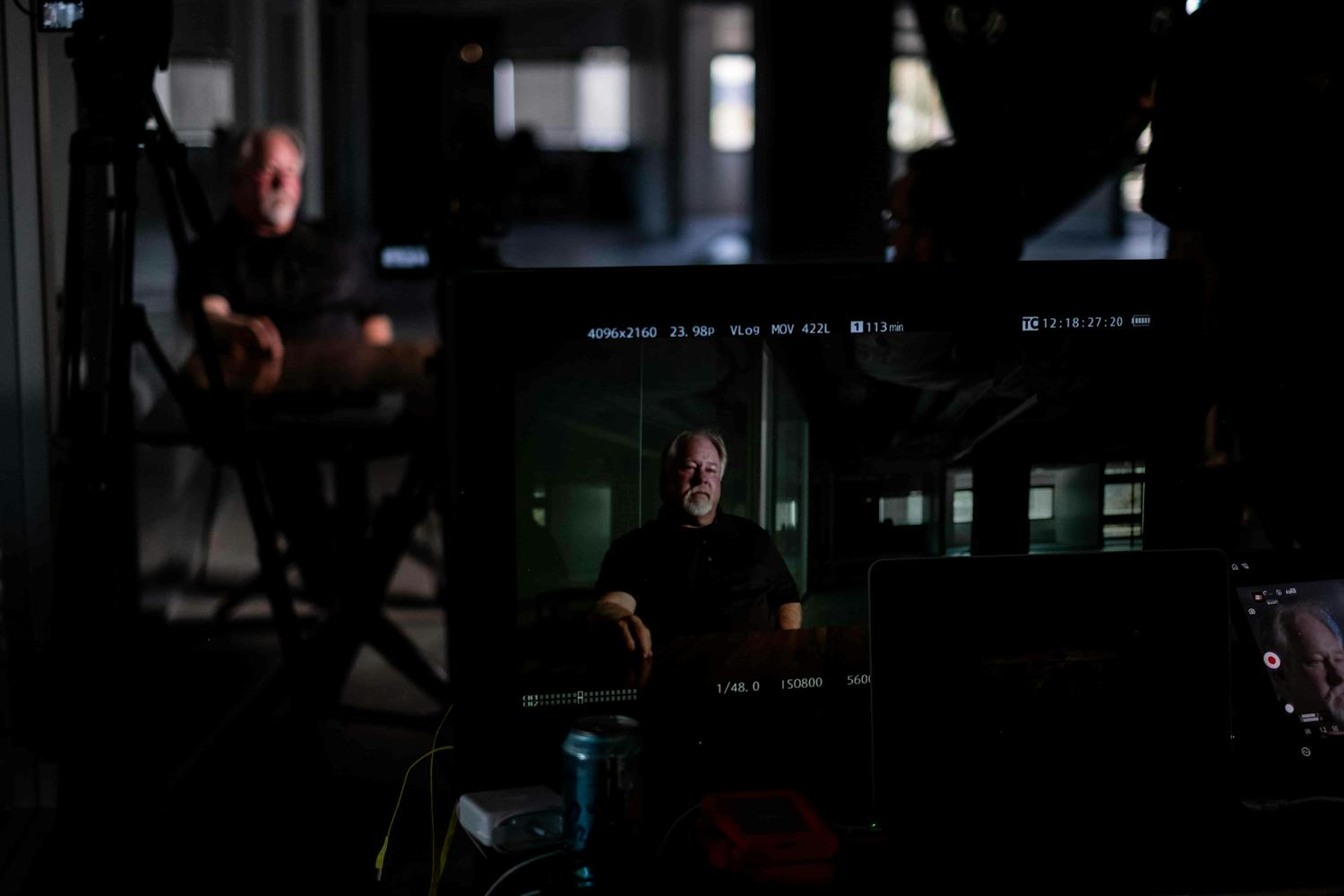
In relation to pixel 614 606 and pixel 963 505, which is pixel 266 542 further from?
pixel 963 505

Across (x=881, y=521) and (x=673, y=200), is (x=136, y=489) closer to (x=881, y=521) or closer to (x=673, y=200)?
(x=881, y=521)

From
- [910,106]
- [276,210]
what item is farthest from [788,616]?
[910,106]

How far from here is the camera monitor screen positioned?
1.25 metres

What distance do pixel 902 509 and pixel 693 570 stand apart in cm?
21

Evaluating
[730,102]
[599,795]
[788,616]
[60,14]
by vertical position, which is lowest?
[599,795]

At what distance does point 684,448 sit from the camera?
1266 mm

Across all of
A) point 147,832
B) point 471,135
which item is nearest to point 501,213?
point 471,135

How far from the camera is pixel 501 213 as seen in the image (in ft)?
9.29

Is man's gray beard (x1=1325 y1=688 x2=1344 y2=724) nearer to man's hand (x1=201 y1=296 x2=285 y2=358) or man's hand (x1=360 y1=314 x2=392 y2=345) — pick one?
man's hand (x1=201 y1=296 x2=285 y2=358)

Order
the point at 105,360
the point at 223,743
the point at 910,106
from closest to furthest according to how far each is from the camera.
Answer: the point at 105,360 → the point at 223,743 → the point at 910,106

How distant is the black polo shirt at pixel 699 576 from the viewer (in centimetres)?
128

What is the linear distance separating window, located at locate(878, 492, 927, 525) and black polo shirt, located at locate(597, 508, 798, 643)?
0.36 ft

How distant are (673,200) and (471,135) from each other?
8616 mm

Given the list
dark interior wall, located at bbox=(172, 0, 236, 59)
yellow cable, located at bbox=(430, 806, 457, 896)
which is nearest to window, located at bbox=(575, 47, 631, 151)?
dark interior wall, located at bbox=(172, 0, 236, 59)
